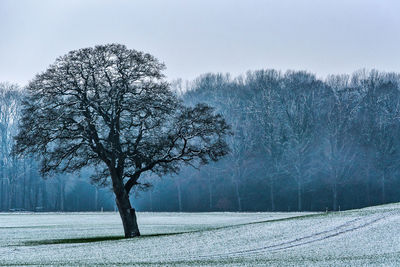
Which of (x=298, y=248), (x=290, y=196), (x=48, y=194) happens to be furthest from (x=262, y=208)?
(x=298, y=248)

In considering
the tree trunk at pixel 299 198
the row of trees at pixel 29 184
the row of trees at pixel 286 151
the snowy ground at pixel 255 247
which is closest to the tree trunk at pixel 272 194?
the row of trees at pixel 286 151

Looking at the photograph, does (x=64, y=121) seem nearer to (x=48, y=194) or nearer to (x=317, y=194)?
(x=317, y=194)

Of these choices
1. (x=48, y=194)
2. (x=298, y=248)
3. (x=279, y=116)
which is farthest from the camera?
(x=48, y=194)

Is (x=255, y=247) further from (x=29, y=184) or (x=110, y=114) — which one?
(x=29, y=184)

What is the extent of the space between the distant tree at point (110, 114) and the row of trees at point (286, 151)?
165ft

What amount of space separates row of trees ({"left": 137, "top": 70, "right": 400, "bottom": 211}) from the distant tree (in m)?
50.5

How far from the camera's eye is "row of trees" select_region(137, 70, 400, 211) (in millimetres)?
94750

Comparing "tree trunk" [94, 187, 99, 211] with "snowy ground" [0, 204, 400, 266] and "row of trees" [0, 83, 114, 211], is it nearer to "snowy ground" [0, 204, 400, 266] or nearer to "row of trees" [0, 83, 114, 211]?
"row of trees" [0, 83, 114, 211]

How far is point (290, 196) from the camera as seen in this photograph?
97.8m

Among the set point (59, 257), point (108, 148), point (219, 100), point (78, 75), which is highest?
point (219, 100)

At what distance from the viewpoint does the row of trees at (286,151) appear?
94.9 meters

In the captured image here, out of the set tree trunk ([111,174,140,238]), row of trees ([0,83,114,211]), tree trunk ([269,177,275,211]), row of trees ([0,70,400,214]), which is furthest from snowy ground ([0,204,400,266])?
row of trees ([0,83,114,211])

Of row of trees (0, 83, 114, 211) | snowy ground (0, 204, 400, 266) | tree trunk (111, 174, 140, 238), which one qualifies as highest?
row of trees (0, 83, 114, 211)

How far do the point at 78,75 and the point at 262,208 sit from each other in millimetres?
59808
